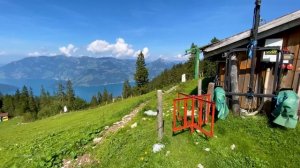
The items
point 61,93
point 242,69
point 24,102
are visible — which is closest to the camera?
point 242,69

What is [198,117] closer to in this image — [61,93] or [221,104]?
[221,104]

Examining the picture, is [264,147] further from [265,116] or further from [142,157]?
[142,157]

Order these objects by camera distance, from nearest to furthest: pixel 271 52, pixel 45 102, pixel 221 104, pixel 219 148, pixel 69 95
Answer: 1. pixel 219 148
2. pixel 271 52
3. pixel 221 104
4. pixel 69 95
5. pixel 45 102

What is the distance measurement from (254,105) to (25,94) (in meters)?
127

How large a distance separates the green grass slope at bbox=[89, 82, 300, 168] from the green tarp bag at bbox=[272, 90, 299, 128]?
0.31 meters

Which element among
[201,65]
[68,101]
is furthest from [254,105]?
[68,101]

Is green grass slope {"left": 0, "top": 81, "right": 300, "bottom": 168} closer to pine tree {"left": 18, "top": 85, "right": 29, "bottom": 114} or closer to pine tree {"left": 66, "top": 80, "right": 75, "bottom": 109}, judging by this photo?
pine tree {"left": 66, "top": 80, "right": 75, "bottom": 109}

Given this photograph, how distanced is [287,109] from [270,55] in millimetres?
2494

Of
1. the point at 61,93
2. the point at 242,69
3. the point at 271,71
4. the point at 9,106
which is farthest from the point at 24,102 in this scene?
the point at 271,71

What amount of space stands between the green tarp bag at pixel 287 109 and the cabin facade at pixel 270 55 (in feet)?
2.76

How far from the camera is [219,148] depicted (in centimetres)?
816

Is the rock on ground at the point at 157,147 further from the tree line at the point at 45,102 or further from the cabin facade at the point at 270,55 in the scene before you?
the tree line at the point at 45,102

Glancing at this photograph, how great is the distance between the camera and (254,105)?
11.0 m

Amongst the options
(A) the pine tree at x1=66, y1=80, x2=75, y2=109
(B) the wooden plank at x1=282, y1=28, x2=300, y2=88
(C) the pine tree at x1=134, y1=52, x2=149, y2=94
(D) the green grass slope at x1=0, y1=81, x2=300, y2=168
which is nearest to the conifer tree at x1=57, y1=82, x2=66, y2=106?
(A) the pine tree at x1=66, y1=80, x2=75, y2=109
